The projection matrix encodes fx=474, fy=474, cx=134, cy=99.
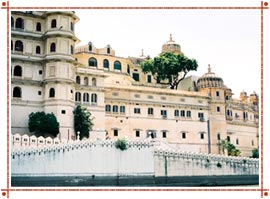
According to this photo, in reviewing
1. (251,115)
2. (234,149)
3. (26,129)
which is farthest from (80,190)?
(251,115)

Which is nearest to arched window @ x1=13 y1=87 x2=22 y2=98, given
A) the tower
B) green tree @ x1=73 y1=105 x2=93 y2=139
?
the tower

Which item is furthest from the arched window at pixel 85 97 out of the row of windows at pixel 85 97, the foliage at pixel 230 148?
the foliage at pixel 230 148

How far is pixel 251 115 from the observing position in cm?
4562

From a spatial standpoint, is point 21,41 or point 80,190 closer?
point 80,190

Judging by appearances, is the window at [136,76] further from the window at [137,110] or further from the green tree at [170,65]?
the window at [137,110]

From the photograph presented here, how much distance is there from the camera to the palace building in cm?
3166

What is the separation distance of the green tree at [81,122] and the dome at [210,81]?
12424mm

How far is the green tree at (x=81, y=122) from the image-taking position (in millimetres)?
32219

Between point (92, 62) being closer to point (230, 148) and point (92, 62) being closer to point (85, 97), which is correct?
point (85, 97)

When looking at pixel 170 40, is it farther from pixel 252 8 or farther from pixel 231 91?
pixel 252 8

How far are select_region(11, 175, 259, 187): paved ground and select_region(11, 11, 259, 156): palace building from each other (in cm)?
580

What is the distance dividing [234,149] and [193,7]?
25.3 meters

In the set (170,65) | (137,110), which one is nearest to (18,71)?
(137,110)

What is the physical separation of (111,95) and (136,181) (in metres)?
11.0
